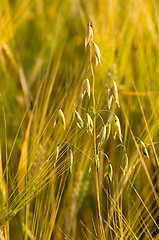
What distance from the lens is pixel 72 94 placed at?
0.58 m

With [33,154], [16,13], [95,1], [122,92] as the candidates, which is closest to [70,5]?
[95,1]

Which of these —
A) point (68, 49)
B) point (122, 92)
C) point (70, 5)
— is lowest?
point (122, 92)

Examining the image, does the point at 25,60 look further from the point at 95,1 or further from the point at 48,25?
the point at 95,1

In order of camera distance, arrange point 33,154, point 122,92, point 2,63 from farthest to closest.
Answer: point 2,63 → point 122,92 → point 33,154

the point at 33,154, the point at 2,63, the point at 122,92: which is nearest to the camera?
the point at 33,154

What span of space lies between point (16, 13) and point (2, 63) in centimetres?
15

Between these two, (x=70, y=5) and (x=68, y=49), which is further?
(x=70, y=5)

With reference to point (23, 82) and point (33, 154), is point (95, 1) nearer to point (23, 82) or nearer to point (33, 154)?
point (23, 82)

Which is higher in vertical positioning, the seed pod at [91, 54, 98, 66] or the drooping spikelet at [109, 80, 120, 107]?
the seed pod at [91, 54, 98, 66]

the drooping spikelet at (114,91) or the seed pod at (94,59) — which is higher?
the seed pod at (94,59)

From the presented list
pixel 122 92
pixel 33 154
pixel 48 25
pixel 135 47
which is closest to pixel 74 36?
pixel 48 25

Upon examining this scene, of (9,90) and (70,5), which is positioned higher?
(70,5)

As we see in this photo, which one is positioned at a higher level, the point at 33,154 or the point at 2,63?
the point at 2,63

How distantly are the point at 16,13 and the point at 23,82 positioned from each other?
7.5 inches
